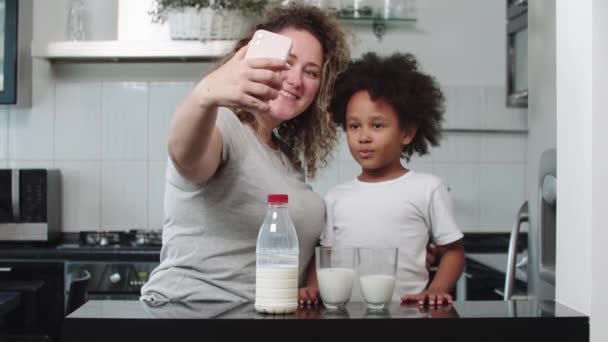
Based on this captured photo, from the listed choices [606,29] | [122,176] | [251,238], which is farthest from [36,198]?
[606,29]

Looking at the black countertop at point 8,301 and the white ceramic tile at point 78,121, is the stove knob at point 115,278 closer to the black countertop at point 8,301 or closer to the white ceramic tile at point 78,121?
the black countertop at point 8,301

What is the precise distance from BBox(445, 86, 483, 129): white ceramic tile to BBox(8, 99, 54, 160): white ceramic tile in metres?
1.92

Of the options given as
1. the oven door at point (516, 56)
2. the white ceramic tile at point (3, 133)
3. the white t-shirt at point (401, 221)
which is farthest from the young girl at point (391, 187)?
the white ceramic tile at point (3, 133)

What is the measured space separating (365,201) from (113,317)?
75 centimetres

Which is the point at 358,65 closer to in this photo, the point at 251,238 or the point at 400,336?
the point at 251,238

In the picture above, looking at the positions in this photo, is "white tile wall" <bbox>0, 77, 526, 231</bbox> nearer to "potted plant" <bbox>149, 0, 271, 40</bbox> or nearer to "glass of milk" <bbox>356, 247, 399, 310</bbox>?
"potted plant" <bbox>149, 0, 271, 40</bbox>

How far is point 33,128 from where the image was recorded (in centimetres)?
354

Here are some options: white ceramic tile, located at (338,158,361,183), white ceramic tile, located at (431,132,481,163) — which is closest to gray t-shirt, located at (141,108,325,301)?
white ceramic tile, located at (338,158,361,183)

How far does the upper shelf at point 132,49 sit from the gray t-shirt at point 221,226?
200 cm

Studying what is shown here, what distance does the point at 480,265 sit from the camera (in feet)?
9.27

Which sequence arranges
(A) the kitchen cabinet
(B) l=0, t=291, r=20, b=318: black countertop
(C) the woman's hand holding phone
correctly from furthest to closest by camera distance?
(A) the kitchen cabinet → (B) l=0, t=291, r=20, b=318: black countertop → (C) the woman's hand holding phone

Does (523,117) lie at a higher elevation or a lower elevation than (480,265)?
higher

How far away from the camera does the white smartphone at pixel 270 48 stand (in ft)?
3.29

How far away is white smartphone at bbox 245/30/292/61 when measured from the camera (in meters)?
1.00
